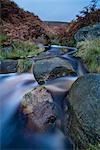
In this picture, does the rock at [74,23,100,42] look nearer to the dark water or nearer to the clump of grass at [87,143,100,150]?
the dark water

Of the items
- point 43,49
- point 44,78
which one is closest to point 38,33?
point 43,49

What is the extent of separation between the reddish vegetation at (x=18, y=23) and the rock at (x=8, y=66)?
61.9 inches

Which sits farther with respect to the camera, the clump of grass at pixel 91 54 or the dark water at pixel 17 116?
the clump of grass at pixel 91 54

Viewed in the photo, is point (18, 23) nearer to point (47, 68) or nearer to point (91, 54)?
point (91, 54)

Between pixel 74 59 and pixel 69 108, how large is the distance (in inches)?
Answer: 70.7

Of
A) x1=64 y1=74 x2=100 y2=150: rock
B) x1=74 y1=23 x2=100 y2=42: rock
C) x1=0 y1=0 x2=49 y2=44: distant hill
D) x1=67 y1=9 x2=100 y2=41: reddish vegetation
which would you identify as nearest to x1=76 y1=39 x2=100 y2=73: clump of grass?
x1=74 y1=23 x2=100 y2=42: rock

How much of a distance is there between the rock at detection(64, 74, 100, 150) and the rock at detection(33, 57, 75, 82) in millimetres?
937

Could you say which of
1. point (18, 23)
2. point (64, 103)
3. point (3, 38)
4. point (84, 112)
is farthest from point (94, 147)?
point (18, 23)

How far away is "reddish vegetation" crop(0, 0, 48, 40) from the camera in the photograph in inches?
288

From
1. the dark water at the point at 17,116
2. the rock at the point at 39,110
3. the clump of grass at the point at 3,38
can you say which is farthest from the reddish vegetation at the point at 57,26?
the rock at the point at 39,110

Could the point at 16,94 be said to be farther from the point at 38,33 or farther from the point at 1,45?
the point at 38,33

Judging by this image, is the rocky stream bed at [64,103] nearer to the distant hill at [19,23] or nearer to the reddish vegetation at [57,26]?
the distant hill at [19,23]

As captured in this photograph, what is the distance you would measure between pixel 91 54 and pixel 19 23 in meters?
3.05

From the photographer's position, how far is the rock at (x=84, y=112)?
11.2ft
